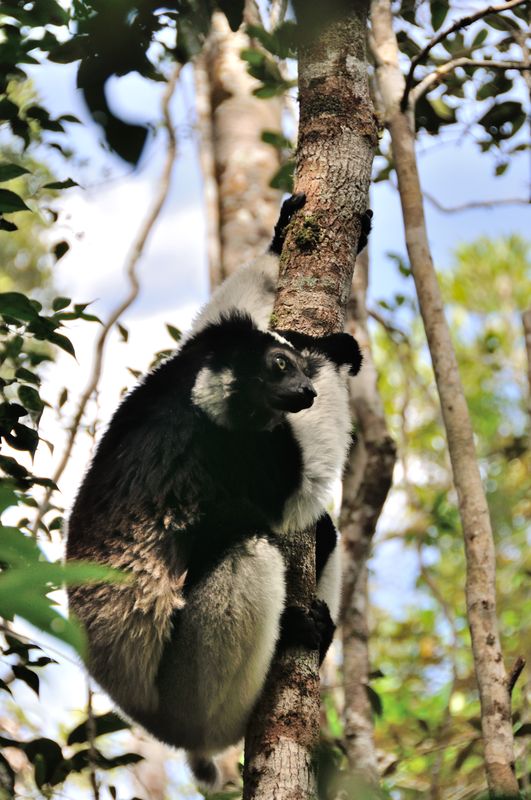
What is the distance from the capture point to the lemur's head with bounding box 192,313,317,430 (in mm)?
3033

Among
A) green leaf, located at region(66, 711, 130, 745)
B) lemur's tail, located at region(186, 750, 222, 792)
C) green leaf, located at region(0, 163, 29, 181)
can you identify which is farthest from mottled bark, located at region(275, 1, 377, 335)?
lemur's tail, located at region(186, 750, 222, 792)

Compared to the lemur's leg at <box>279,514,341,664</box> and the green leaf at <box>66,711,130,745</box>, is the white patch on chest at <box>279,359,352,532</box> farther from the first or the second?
the green leaf at <box>66,711,130,745</box>

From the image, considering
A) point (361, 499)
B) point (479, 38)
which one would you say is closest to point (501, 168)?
point (479, 38)

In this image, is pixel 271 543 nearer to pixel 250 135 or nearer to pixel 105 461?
pixel 105 461

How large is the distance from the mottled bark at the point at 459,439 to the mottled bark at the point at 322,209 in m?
0.82

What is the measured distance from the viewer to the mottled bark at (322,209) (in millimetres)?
2750

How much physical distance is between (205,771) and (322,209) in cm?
223

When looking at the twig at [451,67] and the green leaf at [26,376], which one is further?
the twig at [451,67]

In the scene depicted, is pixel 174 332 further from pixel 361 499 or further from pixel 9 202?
pixel 9 202

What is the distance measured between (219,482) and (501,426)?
10.5 meters

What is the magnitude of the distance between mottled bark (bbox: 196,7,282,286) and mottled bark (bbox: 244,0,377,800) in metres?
3.35

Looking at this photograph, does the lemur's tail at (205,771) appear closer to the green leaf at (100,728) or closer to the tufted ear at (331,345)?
the green leaf at (100,728)

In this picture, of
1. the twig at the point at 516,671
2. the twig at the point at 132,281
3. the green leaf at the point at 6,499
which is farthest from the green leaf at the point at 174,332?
the green leaf at the point at 6,499

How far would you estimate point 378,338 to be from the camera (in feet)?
42.2
